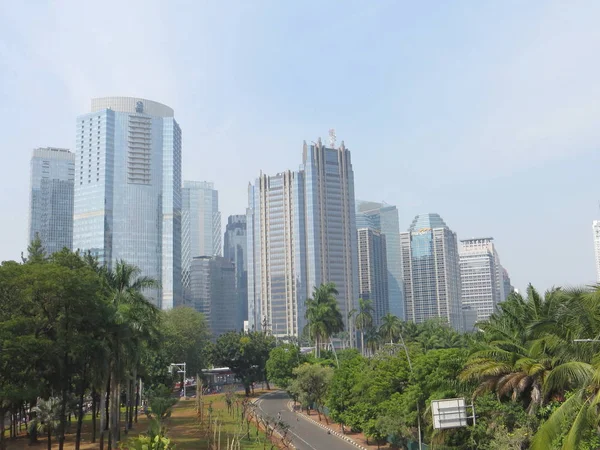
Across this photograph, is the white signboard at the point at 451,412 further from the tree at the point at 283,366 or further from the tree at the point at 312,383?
the tree at the point at 283,366

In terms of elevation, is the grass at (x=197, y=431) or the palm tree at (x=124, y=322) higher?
the palm tree at (x=124, y=322)

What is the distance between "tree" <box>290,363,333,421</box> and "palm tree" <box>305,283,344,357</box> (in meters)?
23.3

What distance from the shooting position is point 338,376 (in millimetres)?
66000

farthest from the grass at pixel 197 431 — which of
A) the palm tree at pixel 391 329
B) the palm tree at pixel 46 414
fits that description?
the palm tree at pixel 391 329

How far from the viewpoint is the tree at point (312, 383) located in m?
77.6

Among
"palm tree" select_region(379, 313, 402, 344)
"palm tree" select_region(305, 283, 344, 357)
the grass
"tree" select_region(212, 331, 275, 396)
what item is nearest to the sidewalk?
the grass

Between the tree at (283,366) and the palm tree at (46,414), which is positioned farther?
the tree at (283,366)

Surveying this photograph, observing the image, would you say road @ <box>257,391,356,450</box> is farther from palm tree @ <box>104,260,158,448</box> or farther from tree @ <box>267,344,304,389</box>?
palm tree @ <box>104,260,158,448</box>

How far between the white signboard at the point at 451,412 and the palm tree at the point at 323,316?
64.9 m

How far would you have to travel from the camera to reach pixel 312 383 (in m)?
78.6

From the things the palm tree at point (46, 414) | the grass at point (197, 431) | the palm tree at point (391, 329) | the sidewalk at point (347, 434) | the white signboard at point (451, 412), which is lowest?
the sidewalk at point (347, 434)

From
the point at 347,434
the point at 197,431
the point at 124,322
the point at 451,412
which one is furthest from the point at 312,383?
the point at 451,412

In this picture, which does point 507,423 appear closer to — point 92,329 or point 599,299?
point 599,299

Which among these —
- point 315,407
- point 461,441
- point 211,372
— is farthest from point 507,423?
point 211,372
